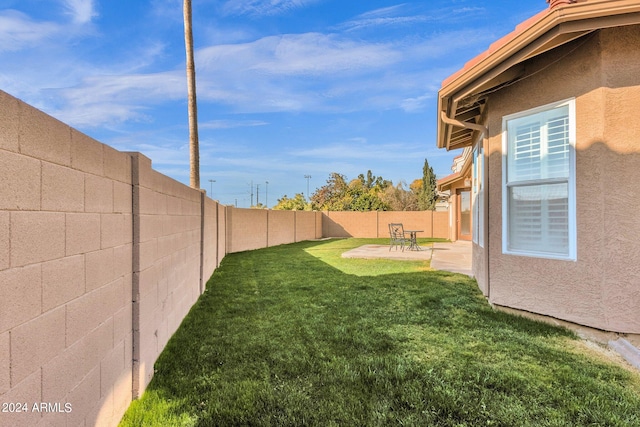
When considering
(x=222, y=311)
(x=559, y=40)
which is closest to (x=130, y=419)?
(x=222, y=311)

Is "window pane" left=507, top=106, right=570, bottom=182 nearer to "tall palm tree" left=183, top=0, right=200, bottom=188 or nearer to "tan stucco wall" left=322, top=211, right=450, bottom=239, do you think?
"tall palm tree" left=183, top=0, right=200, bottom=188

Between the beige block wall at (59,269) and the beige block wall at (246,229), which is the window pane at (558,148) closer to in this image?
the beige block wall at (59,269)

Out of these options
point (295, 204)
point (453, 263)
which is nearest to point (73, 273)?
point (453, 263)

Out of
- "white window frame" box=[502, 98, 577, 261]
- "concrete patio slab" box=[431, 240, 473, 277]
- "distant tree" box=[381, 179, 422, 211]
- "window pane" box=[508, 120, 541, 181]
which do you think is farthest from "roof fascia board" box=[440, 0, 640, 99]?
"distant tree" box=[381, 179, 422, 211]

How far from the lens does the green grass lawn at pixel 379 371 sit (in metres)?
2.67

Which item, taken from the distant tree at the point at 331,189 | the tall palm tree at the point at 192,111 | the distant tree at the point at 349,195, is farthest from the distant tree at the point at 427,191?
the tall palm tree at the point at 192,111

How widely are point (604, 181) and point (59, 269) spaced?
5047 mm

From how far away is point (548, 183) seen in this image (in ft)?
15.2

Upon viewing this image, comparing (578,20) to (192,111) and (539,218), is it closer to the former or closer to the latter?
(539,218)

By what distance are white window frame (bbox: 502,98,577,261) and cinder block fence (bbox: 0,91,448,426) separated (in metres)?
4.61

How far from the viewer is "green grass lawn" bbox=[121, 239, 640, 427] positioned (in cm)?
267

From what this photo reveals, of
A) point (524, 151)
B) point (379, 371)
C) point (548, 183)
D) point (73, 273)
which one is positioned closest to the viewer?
point (73, 273)

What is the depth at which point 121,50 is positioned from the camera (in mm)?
12055

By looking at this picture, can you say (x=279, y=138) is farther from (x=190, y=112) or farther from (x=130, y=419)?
(x=130, y=419)
